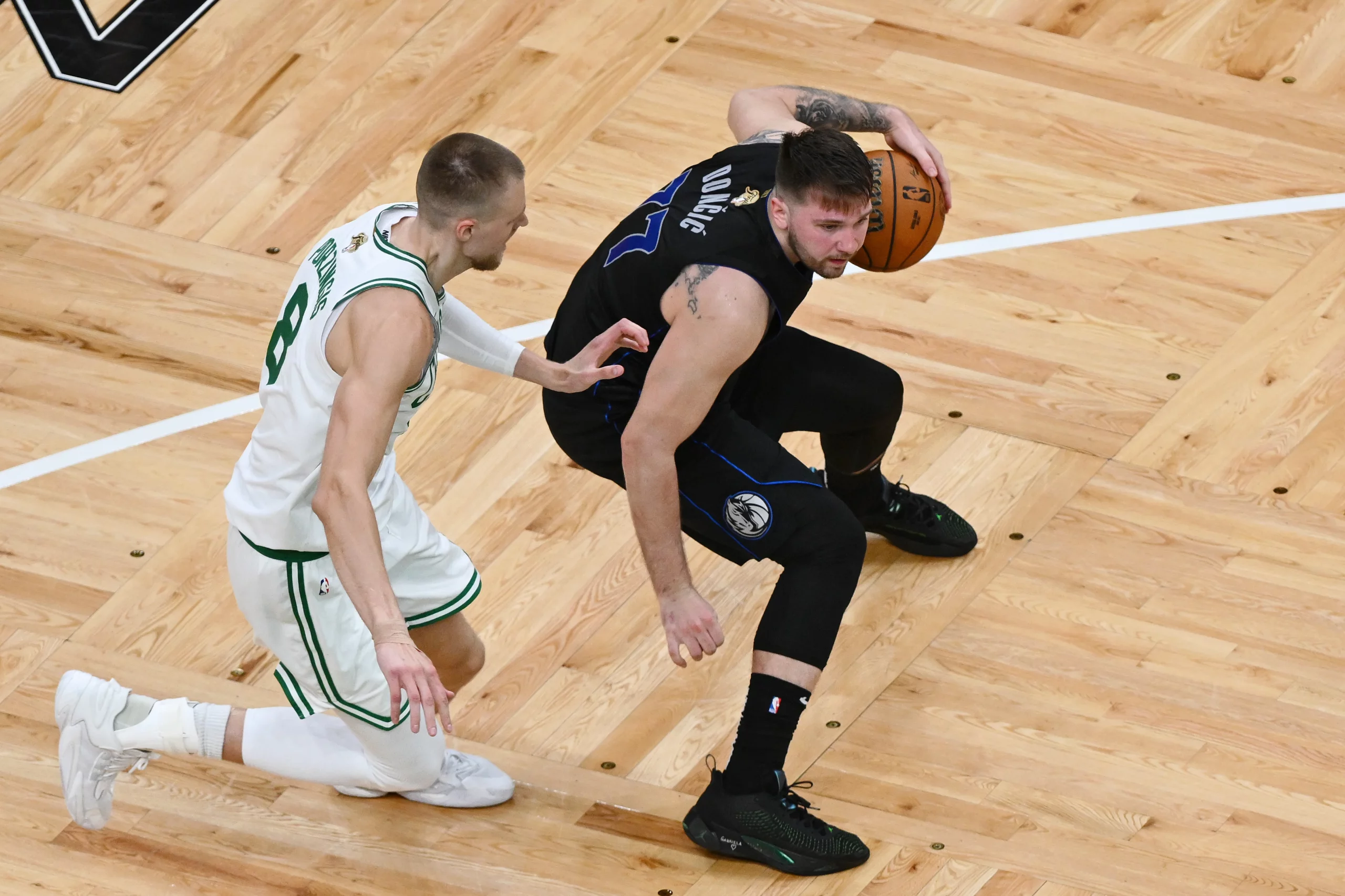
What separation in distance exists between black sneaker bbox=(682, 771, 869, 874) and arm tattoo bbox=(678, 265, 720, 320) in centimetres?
101

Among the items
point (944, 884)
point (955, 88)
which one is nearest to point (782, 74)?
point (955, 88)

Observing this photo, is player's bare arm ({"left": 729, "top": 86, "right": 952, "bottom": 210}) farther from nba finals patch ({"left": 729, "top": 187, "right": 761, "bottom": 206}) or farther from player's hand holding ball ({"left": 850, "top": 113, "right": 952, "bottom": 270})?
nba finals patch ({"left": 729, "top": 187, "right": 761, "bottom": 206})

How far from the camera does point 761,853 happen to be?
4.18m

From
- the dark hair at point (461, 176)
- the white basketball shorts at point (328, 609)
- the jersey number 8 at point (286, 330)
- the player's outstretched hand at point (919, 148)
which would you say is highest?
the dark hair at point (461, 176)

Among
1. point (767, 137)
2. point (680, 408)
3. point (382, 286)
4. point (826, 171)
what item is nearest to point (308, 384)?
point (382, 286)

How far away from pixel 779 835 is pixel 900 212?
4.61 feet

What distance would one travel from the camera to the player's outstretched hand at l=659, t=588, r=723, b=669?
408 centimetres

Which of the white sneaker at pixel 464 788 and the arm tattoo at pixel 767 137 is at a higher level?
the arm tattoo at pixel 767 137

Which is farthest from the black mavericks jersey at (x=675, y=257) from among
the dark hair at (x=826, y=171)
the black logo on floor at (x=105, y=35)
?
the black logo on floor at (x=105, y=35)

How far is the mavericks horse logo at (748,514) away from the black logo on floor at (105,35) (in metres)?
3.55

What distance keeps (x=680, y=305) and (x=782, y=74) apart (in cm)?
284

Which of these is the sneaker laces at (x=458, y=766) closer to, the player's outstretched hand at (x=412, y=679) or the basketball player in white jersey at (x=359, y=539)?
the basketball player in white jersey at (x=359, y=539)

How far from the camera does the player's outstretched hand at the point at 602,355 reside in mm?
4098

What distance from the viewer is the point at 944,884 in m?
4.12
